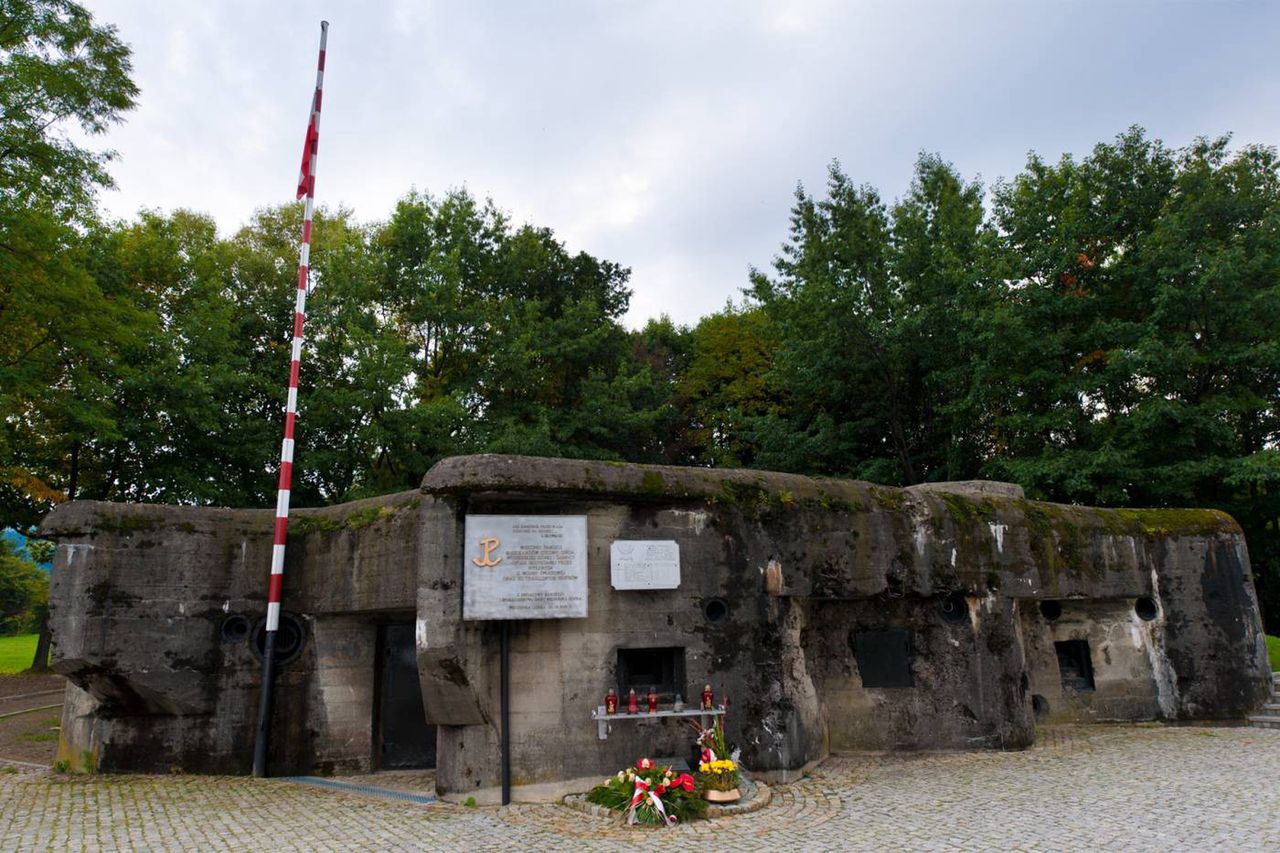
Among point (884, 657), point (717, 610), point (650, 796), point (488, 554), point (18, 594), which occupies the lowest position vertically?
point (650, 796)

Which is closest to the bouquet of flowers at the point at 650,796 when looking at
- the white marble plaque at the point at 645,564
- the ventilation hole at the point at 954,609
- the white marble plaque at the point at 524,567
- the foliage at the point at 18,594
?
the white marble plaque at the point at 524,567

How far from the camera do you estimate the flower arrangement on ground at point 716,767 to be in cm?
809

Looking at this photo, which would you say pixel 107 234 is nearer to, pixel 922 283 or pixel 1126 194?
pixel 922 283

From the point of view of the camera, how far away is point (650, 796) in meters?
7.74

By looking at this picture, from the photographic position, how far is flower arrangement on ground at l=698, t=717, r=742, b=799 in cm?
809

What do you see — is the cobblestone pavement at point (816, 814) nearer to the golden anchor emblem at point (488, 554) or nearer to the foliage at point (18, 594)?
the golden anchor emblem at point (488, 554)

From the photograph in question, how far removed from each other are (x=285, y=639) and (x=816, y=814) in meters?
7.27

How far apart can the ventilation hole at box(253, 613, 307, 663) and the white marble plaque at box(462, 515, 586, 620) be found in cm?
336

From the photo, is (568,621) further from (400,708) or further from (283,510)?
(283,510)

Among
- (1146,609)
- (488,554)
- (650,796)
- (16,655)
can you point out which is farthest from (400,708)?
(16,655)

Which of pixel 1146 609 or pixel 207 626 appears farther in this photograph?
pixel 1146 609

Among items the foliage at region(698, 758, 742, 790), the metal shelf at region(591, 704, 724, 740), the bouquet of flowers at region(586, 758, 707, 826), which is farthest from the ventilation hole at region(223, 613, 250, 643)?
the foliage at region(698, 758, 742, 790)

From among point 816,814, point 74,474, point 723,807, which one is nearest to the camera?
point 816,814

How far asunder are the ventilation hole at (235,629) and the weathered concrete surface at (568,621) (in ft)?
0.45
